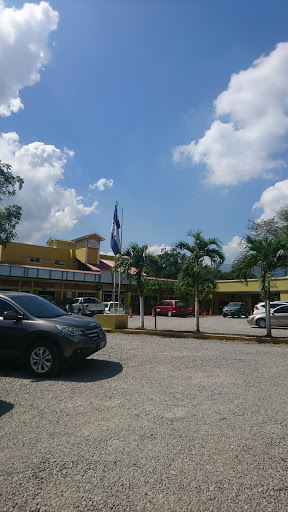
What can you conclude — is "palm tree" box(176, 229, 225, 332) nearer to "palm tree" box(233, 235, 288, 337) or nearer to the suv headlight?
"palm tree" box(233, 235, 288, 337)

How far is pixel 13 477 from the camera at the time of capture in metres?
3.02

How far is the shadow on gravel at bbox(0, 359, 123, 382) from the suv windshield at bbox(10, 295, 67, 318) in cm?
109

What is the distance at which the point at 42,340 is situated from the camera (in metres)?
6.67

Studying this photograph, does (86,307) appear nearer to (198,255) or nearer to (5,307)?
(198,255)

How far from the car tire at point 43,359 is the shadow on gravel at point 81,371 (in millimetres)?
155

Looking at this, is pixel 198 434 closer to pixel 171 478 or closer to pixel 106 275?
pixel 171 478

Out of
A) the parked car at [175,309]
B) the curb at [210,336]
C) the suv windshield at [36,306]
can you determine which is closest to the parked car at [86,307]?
the parked car at [175,309]

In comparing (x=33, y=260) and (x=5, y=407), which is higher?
(x=33, y=260)

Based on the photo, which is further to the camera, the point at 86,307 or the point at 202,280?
the point at 86,307

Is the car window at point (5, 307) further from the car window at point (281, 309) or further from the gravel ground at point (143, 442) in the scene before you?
the car window at point (281, 309)

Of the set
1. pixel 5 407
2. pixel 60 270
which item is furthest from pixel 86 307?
pixel 5 407

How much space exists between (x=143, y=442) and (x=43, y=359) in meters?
3.52

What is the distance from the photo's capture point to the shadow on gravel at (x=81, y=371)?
6.54m

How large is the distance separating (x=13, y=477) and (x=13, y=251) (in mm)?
34182
